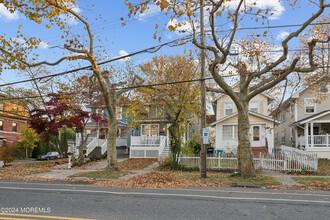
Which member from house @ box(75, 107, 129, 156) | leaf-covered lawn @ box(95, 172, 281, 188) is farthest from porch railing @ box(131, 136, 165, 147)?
leaf-covered lawn @ box(95, 172, 281, 188)

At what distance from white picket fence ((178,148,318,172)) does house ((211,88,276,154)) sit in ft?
23.8

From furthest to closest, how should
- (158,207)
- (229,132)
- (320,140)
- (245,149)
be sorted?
(229,132) → (320,140) → (245,149) → (158,207)

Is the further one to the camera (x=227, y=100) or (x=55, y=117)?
Result: (x=227, y=100)

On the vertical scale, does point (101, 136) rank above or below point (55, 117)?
below

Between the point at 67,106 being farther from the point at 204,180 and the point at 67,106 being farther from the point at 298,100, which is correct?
the point at 298,100

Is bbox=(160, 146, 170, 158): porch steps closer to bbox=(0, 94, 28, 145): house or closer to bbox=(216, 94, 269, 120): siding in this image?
bbox=(216, 94, 269, 120): siding

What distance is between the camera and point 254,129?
25.9m

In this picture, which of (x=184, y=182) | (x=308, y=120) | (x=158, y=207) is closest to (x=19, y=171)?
(x=184, y=182)

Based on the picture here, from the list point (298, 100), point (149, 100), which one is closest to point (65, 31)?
point (149, 100)

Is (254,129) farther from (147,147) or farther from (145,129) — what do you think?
(145,129)

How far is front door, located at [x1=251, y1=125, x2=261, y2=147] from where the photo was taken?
83.6 feet

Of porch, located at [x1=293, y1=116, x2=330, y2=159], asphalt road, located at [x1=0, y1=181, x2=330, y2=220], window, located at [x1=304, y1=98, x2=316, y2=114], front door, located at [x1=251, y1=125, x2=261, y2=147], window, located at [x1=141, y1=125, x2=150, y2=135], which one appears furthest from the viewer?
window, located at [x1=141, y1=125, x2=150, y2=135]

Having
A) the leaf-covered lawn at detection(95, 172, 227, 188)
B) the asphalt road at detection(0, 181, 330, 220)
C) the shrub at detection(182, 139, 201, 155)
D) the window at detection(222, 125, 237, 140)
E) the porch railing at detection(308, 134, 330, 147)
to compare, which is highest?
the window at detection(222, 125, 237, 140)

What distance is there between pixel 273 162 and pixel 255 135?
31.9 feet
